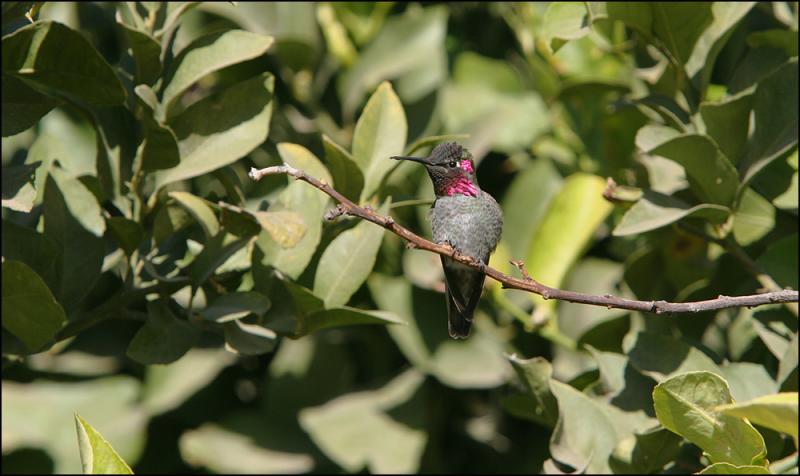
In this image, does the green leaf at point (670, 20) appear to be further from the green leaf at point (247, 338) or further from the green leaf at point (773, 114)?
the green leaf at point (247, 338)

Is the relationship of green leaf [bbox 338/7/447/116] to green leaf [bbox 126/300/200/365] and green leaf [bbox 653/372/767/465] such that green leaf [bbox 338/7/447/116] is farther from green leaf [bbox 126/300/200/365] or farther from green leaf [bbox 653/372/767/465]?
green leaf [bbox 653/372/767/465]

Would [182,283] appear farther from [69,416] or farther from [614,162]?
[614,162]

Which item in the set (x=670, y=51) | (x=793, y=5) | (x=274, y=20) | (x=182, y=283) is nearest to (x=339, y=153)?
(x=182, y=283)

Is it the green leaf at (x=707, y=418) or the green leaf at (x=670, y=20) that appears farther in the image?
the green leaf at (x=670, y=20)

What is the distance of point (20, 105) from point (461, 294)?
984 mm

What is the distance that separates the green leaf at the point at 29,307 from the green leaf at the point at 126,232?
0.74 feet

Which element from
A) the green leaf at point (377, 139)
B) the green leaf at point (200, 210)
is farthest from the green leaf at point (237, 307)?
the green leaf at point (377, 139)

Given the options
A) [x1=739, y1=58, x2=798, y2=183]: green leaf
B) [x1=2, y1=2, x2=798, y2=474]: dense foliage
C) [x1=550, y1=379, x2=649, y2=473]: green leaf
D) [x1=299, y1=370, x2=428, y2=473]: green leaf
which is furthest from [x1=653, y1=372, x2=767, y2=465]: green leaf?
[x1=299, y1=370, x2=428, y2=473]: green leaf

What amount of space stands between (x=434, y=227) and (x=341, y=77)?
81 cm

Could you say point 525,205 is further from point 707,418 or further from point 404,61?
point 707,418

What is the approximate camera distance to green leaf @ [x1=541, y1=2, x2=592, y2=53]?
2189mm

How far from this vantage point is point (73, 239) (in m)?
2.08

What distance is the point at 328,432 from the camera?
2891mm

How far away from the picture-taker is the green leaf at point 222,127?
2182 millimetres
